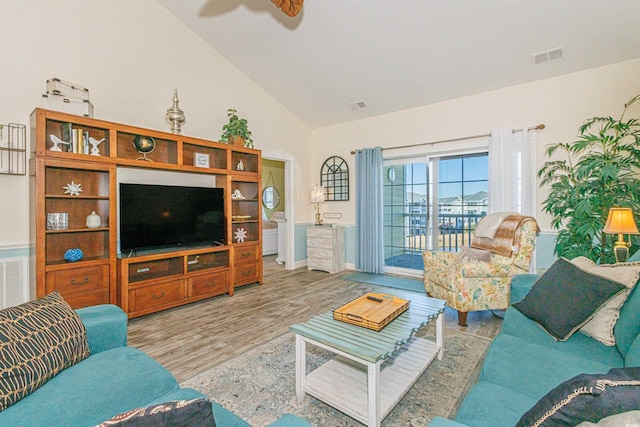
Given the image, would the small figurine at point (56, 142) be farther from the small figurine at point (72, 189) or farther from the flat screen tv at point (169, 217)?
the flat screen tv at point (169, 217)

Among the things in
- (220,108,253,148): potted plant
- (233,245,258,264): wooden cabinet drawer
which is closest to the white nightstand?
(233,245,258,264): wooden cabinet drawer

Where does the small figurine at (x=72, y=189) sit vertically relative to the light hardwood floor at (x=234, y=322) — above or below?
above

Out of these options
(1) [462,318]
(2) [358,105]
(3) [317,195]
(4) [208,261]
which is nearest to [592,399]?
(1) [462,318]

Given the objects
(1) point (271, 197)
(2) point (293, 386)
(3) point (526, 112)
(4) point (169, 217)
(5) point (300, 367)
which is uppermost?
(3) point (526, 112)

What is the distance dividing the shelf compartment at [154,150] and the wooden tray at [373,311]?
2.68m

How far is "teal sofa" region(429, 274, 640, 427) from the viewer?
3.57ft

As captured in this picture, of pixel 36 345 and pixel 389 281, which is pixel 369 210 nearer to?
pixel 389 281

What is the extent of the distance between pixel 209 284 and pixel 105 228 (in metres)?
1.29

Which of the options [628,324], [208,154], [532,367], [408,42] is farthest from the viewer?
[208,154]

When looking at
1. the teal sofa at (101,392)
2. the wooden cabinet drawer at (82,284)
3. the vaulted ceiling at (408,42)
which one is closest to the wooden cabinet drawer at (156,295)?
the wooden cabinet drawer at (82,284)

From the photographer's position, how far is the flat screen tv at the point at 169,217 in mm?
3234

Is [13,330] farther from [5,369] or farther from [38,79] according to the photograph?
[38,79]

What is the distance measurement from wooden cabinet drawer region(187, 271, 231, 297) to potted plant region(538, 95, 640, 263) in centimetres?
392

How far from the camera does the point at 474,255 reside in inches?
127
